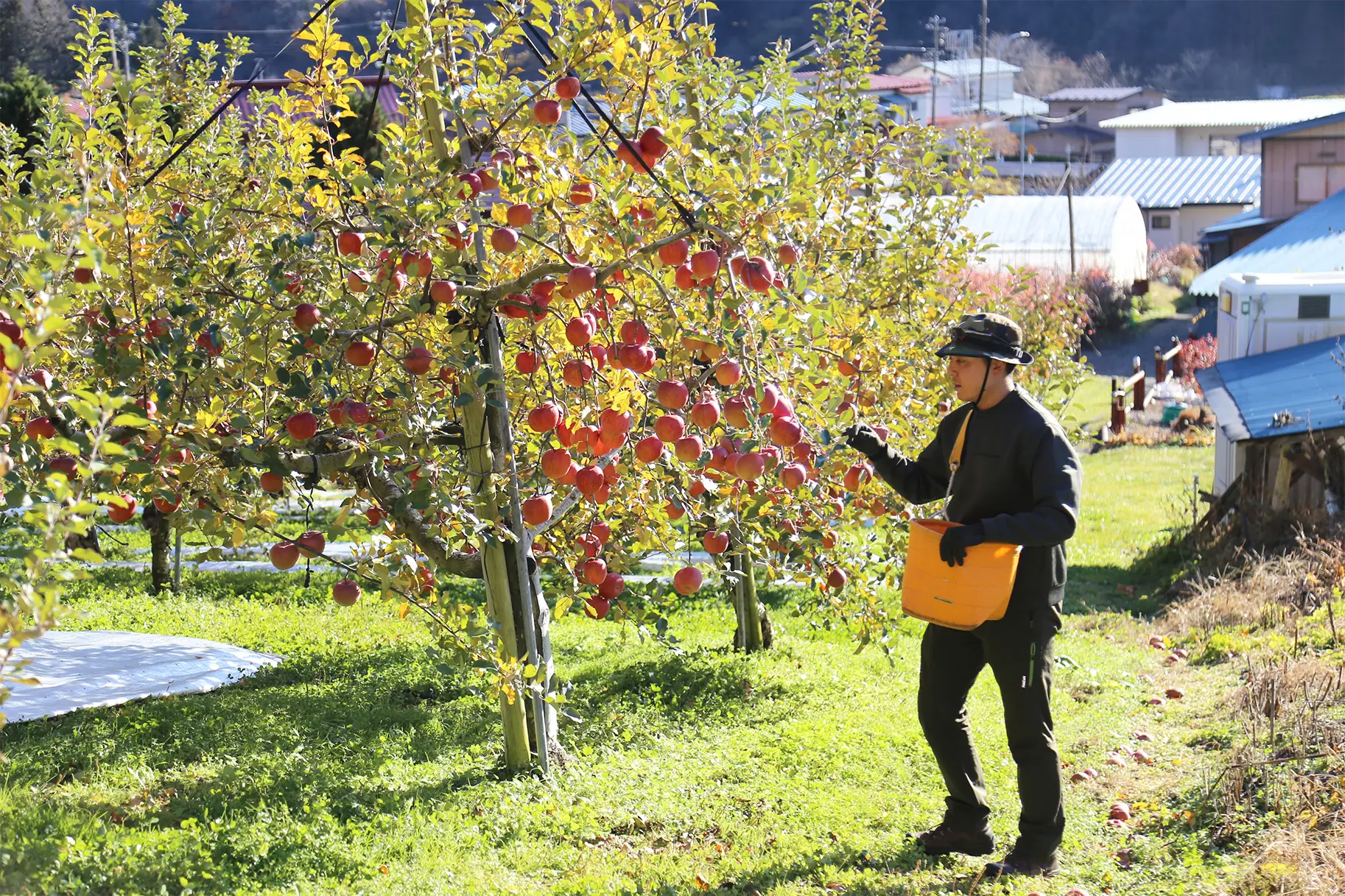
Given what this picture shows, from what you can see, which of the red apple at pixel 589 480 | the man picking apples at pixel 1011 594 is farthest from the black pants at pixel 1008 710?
the red apple at pixel 589 480

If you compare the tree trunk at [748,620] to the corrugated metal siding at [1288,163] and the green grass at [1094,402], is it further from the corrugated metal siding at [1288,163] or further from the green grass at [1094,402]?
the corrugated metal siding at [1288,163]

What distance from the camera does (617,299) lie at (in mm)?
3885

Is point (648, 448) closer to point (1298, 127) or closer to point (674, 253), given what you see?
point (674, 253)

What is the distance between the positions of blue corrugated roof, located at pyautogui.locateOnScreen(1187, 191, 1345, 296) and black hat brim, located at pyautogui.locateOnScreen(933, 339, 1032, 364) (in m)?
15.1

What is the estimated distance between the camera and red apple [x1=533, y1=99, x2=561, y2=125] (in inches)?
130

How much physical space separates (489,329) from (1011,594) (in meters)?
1.86

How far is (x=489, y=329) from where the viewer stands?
3.89 meters

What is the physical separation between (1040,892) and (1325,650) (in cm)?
346

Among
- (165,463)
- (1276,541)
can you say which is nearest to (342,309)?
(165,463)

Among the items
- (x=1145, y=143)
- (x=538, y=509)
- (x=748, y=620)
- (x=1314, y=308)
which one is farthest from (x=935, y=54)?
(x=538, y=509)

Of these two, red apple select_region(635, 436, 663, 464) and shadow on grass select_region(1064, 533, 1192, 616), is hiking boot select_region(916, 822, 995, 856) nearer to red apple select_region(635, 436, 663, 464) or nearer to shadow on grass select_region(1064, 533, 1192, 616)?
red apple select_region(635, 436, 663, 464)

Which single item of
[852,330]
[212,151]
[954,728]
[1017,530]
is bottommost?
[954,728]

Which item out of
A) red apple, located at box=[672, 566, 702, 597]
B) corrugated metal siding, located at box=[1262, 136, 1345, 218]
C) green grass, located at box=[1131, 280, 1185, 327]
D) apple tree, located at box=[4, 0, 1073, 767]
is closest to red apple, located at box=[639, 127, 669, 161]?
apple tree, located at box=[4, 0, 1073, 767]

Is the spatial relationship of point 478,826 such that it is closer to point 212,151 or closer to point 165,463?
point 165,463
